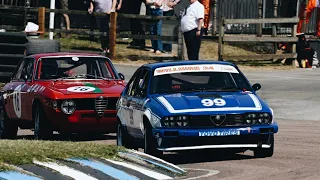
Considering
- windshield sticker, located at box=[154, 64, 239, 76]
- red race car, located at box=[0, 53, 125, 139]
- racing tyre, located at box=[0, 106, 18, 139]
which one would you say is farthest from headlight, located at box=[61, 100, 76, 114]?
windshield sticker, located at box=[154, 64, 239, 76]

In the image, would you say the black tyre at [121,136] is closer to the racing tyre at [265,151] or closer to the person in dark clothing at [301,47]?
the racing tyre at [265,151]

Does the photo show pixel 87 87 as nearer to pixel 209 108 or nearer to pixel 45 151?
pixel 209 108

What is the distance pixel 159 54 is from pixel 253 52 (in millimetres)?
3845

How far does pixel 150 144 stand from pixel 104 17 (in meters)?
16.7

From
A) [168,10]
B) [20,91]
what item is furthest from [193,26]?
[20,91]

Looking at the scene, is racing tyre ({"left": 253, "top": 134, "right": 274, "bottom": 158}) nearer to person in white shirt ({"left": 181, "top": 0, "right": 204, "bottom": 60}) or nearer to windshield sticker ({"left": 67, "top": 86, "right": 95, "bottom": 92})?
windshield sticker ({"left": 67, "top": 86, "right": 95, "bottom": 92})

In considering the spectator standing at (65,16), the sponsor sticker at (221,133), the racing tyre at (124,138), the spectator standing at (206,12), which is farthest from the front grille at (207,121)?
the spectator standing at (206,12)

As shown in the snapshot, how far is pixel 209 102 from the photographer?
13.2 m

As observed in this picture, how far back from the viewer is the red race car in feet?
53.8

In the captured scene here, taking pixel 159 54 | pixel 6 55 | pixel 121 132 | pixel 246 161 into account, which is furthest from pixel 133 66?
pixel 246 161

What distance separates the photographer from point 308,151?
46.0ft

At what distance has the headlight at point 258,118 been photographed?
13.1 metres

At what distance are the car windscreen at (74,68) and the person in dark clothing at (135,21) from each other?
40.0 ft

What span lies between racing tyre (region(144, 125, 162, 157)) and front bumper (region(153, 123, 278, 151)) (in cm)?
12
